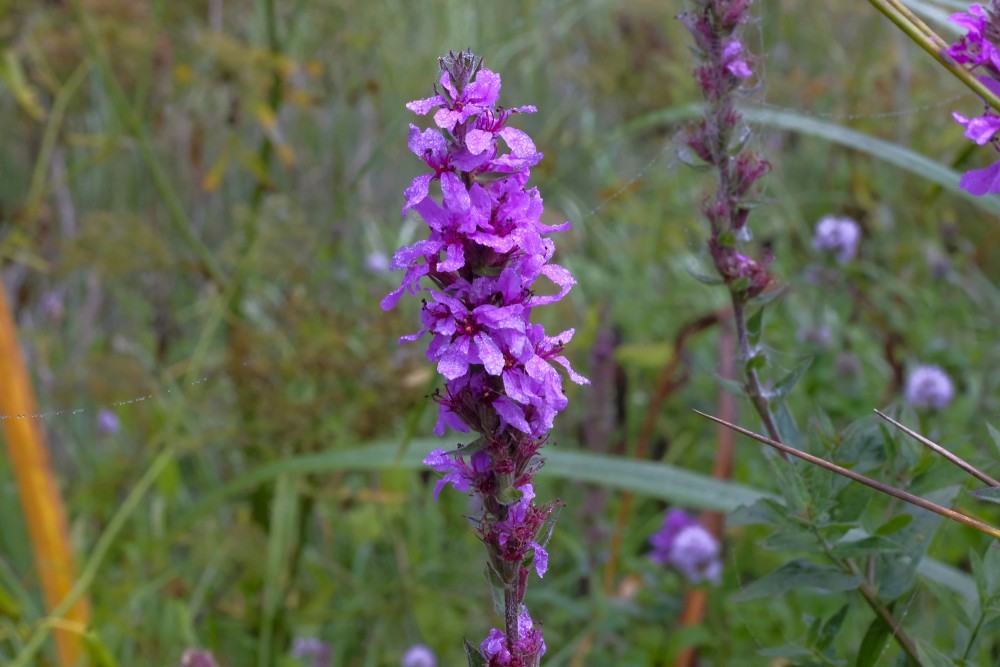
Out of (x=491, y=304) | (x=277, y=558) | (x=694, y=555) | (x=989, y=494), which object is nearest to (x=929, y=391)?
(x=694, y=555)

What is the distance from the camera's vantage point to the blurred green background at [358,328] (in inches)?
94.6

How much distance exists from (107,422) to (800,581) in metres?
3.10

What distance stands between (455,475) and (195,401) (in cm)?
190

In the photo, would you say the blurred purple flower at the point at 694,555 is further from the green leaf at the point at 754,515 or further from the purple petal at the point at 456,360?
the purple petal at the point at 456,360

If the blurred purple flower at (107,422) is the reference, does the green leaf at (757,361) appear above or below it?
below

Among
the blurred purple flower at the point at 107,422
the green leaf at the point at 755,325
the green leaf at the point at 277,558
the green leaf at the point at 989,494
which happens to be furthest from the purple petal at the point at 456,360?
the blurred purple flower at the point at 107,422

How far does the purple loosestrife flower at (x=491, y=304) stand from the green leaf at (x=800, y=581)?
0.44 m

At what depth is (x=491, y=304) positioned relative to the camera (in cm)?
92

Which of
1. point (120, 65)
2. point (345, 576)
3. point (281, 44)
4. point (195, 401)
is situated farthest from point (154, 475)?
point (120, 65)

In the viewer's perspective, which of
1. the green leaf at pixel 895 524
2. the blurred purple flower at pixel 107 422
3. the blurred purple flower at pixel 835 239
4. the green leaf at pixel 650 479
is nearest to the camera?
the green leaf at pixel 895 524

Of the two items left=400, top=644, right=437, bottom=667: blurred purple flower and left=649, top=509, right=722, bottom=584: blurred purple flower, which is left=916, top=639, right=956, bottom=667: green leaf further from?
left=400, top=644, right=437, bottom=667: blurred purple flower

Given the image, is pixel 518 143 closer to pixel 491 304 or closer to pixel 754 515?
pixel 491 304

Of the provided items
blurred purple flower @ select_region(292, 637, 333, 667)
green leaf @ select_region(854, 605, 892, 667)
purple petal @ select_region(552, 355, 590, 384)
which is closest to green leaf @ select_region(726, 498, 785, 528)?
green leaf @ select_region(854, 605, 892, 667)

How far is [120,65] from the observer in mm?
3248
